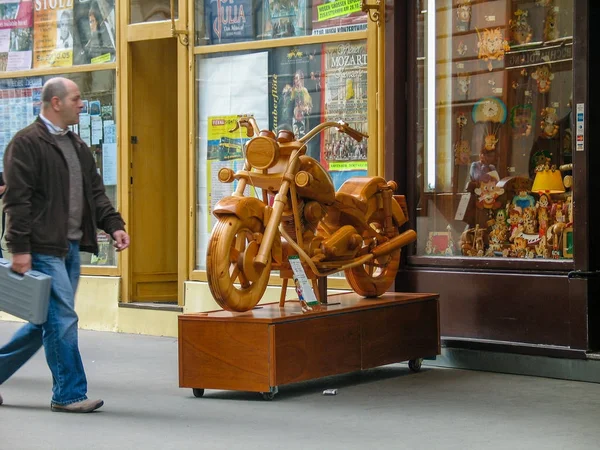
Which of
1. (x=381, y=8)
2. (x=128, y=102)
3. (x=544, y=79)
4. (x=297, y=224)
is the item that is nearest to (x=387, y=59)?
(x=381, y=8)

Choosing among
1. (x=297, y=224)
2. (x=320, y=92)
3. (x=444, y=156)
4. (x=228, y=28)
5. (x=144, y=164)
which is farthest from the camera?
(x=144, y=164)

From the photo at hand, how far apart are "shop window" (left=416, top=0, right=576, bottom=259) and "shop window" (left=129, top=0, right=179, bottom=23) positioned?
9.15ft

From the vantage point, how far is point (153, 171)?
432 inches

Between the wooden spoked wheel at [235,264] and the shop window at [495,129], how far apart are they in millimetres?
2110

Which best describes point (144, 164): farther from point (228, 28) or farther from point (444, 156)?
point (444, 156)

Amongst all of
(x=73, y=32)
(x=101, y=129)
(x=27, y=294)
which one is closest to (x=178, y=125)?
(x=101, y=129)

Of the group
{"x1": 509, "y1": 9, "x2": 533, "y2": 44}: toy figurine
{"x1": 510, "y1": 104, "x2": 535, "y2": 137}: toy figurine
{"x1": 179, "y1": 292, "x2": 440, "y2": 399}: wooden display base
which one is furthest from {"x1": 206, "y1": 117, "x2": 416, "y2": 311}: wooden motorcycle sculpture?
{"x1": 509, "y1": 9, "x2": 533, "y2": 44}: toy figurine

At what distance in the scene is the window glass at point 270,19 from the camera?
30.6 feet

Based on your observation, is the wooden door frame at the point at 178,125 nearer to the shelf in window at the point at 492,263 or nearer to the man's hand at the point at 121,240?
the shelf in window at the point at 492,263

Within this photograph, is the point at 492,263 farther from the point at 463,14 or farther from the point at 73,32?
the point at 73,32

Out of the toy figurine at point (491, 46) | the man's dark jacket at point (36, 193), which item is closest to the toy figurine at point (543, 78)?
the toy figurine at point (491, 46)

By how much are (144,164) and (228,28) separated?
1.58 metres

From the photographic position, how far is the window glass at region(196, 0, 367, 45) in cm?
933

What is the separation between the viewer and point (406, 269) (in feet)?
29.0
